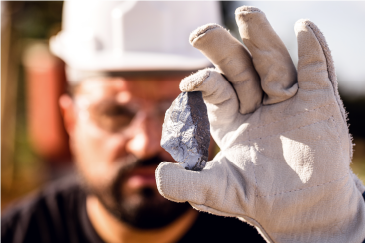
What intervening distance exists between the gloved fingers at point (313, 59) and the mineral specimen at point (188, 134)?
0.39m

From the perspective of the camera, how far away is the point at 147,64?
2.30 meters

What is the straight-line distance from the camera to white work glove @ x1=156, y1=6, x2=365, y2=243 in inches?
40.6

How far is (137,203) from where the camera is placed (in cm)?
231

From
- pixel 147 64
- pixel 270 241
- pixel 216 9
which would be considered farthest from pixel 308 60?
pixel 216 9

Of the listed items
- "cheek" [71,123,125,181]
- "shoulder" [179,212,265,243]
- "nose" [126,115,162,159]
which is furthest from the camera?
"shoulder" [179,212,265,243]

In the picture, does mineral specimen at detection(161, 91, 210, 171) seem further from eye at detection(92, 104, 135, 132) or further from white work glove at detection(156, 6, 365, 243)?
eye at detection(92, 104, 135, 132)

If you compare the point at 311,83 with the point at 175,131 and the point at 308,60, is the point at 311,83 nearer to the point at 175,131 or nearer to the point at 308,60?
the point at 308,60

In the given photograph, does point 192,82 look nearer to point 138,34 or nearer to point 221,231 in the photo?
point 138,34

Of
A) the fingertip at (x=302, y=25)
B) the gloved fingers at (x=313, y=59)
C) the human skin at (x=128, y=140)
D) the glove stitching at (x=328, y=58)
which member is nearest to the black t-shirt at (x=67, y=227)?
the human skin at (x=128, y=140)

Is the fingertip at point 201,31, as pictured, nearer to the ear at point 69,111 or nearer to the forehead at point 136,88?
the forehead at point 136,88

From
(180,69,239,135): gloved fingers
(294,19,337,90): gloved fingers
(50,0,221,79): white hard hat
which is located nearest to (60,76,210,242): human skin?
(50,0,221,79): white hard hat

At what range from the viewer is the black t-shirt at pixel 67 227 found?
2643 millimetres

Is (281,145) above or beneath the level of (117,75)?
beneath

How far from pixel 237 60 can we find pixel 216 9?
174 cm
